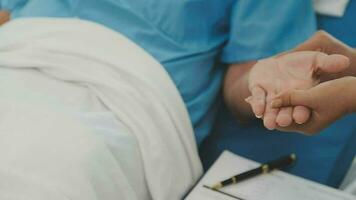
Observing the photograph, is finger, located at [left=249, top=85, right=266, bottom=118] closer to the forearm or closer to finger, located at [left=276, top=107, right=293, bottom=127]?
finger, located at [left=276, top=107, right=293, bottom=127]

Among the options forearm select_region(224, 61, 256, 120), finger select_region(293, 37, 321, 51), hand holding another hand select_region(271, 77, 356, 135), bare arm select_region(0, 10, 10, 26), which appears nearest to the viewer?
hand holding another hand select_region(271, 77, 356, 135)

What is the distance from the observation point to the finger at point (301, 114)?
0.56 m

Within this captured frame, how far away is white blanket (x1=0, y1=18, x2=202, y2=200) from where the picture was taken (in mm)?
623

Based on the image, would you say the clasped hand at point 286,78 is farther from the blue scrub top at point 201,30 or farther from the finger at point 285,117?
the blue scrub top at point 201,30

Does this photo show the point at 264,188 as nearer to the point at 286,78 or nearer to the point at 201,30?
the point at 286,78

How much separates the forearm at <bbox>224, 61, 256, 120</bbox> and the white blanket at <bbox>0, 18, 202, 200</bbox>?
0.12 metres

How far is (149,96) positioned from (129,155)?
108 mm

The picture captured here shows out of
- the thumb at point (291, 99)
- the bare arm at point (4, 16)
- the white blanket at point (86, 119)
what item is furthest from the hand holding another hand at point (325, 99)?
the bare arm at point (4, 16)

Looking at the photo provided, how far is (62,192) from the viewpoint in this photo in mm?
604

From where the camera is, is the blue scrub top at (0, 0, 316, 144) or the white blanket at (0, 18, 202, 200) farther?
the blue scrub top at (0, 0, 316, 144)

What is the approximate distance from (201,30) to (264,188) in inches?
13.3

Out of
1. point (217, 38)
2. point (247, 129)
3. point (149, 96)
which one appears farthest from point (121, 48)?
point (247, 129)

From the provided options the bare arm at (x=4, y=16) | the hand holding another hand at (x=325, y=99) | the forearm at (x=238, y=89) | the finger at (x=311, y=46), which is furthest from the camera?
the bare arm at (x=4, y=16)

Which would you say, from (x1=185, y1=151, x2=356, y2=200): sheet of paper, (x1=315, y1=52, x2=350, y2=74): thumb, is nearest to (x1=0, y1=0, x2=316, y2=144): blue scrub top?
(x1=185, y1=151, x2=356, y2=200): sheet of paper
